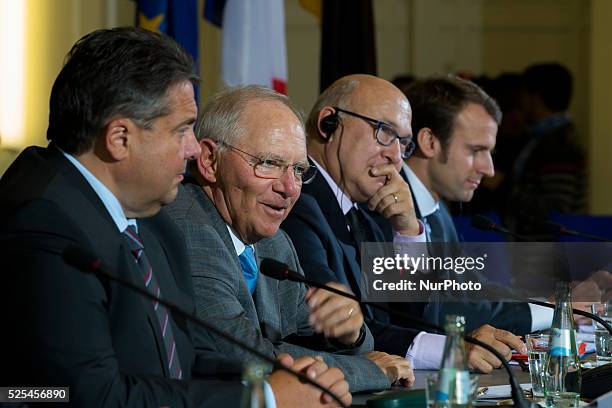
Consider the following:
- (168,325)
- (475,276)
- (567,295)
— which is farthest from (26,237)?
(475,276)

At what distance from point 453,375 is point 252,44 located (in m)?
3.53

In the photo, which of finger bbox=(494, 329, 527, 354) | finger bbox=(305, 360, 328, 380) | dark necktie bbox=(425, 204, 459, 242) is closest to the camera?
finger bbox=(305, 360, 328, 380)

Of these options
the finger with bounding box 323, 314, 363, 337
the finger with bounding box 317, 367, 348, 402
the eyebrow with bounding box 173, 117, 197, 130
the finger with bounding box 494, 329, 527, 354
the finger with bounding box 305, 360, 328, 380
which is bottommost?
the finger with bounding box 494, 329, 527, 354

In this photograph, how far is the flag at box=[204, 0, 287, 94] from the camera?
4.98 m

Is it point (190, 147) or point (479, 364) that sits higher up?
point (190, 147)

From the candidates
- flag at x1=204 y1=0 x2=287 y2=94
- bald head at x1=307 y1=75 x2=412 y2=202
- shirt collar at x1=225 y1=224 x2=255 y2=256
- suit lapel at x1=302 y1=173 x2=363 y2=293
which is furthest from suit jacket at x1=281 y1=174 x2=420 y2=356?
flag at x1=204 y1=0 x2=287 y2=94

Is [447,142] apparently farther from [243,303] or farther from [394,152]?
[243,303]

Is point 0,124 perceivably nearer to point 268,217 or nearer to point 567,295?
point 268,217

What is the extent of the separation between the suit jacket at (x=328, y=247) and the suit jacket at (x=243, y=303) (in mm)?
146

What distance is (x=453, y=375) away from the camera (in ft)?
5.45

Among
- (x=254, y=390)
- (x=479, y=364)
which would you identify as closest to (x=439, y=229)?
(x=479, y=364)

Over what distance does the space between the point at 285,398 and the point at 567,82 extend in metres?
5.21

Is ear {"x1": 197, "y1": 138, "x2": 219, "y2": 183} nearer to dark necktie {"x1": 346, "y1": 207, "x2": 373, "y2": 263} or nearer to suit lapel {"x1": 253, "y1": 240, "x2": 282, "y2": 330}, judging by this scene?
suit lapel {"x1": 253, "y1": 240, "x2": 282, "y2": 330}

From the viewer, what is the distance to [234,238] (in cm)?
254
